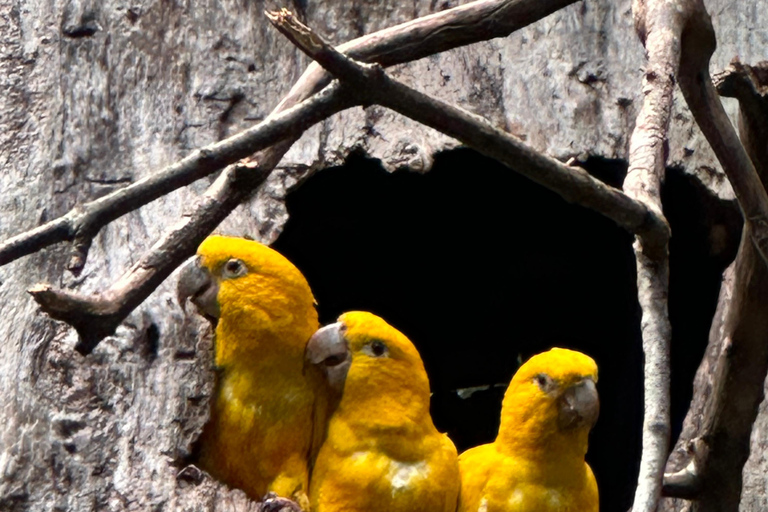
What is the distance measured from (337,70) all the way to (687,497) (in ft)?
6.38

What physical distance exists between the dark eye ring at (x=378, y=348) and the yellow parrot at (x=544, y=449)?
1.46 feet

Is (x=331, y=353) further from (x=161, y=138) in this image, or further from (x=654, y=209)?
(x=654, y=209)

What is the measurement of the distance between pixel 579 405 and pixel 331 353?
0.74 meters

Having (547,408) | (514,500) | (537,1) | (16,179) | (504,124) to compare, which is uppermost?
(537,1)

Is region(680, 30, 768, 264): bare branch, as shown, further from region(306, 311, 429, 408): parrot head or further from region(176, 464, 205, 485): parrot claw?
region(176, 464, 205, 485): parrot claw

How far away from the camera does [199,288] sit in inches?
129

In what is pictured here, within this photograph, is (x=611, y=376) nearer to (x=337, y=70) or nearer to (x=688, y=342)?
(x=688, y=342)

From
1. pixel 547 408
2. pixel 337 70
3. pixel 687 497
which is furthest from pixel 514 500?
pixel 337 70

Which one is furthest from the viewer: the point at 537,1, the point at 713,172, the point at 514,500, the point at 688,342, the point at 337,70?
the point at 688,342

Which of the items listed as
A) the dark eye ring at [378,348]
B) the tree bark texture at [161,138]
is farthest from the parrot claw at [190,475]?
the dark eye ring at [378,348]

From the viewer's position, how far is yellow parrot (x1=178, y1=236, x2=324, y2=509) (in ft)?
10.8

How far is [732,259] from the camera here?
155 inches

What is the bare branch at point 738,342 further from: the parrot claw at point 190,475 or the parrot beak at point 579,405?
the parrot claw at point 190,475

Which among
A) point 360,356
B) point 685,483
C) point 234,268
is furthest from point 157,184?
point 685,483
